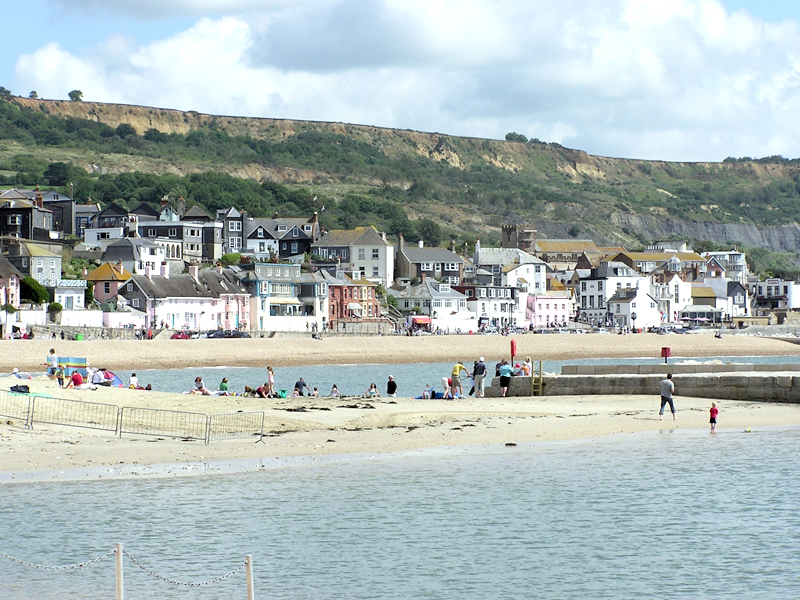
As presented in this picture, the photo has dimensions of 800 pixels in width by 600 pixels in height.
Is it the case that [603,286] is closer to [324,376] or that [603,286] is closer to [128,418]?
[324,376]

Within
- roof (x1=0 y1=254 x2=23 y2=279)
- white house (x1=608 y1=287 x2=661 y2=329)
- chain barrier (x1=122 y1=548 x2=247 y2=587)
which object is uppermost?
roof (x1=0 y1=254 x2=23 y2=279)

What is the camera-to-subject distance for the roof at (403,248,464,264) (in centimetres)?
10712

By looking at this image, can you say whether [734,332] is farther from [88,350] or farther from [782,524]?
[782,524]

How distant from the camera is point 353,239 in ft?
346

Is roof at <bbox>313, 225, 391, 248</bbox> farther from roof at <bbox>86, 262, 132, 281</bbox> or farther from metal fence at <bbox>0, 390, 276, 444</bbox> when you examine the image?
metal fence at <bbox>0, 390, 276, 444</bbox>

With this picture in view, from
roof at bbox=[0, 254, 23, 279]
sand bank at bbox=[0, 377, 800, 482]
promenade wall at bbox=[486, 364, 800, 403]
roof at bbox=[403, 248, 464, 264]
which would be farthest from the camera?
roof at bbox=[403, 248, 464, 264]

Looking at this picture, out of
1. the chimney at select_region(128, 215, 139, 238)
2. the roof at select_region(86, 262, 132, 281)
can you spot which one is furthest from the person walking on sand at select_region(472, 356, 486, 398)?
the chimney at select_region(128, 215, 139, 238)

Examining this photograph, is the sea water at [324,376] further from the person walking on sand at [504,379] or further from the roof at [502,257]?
the roof at [502,257]

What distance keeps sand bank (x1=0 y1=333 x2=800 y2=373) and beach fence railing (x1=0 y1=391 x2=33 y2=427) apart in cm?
2663

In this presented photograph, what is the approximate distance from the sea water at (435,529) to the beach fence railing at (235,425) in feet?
10.1

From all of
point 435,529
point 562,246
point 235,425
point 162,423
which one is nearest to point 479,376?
point 235,425

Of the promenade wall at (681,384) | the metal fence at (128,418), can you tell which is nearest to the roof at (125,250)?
the promenade wall at (681,384)

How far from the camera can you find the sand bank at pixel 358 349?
56.1 meters

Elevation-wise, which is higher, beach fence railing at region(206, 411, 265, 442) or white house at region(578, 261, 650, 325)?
white house at region(578, 261, 650, 325)
